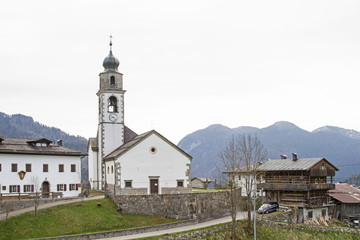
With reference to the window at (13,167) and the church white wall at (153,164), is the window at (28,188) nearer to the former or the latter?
the window at (13,167)

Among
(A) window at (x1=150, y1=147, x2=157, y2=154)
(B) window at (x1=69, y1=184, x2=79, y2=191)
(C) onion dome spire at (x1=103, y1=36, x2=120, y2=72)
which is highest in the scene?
(C) onion dome spire at (x1=103, y1=36, x2=120, y2=72)

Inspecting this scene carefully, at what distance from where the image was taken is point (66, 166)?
49844 millimetres

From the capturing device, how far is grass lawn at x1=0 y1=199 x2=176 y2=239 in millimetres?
35594

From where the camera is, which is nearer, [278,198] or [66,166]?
[66,166]

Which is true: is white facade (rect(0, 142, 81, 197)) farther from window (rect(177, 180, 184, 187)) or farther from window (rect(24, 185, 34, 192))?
window (rect(177, 180, 184, 187))

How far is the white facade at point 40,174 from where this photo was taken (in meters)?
45.4

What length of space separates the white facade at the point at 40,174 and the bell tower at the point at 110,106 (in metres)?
7.60

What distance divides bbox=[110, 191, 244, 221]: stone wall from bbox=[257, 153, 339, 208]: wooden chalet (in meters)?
9.41

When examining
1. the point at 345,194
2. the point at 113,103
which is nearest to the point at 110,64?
the point at 113,103

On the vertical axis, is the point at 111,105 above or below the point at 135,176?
above

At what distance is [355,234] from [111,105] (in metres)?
34.4

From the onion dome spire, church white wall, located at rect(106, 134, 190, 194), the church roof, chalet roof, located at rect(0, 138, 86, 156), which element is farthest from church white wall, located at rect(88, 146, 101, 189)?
the onion dome spire

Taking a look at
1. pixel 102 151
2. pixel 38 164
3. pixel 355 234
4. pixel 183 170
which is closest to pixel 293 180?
pixel 355 234

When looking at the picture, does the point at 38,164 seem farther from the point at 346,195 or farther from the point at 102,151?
the point at 346,195
